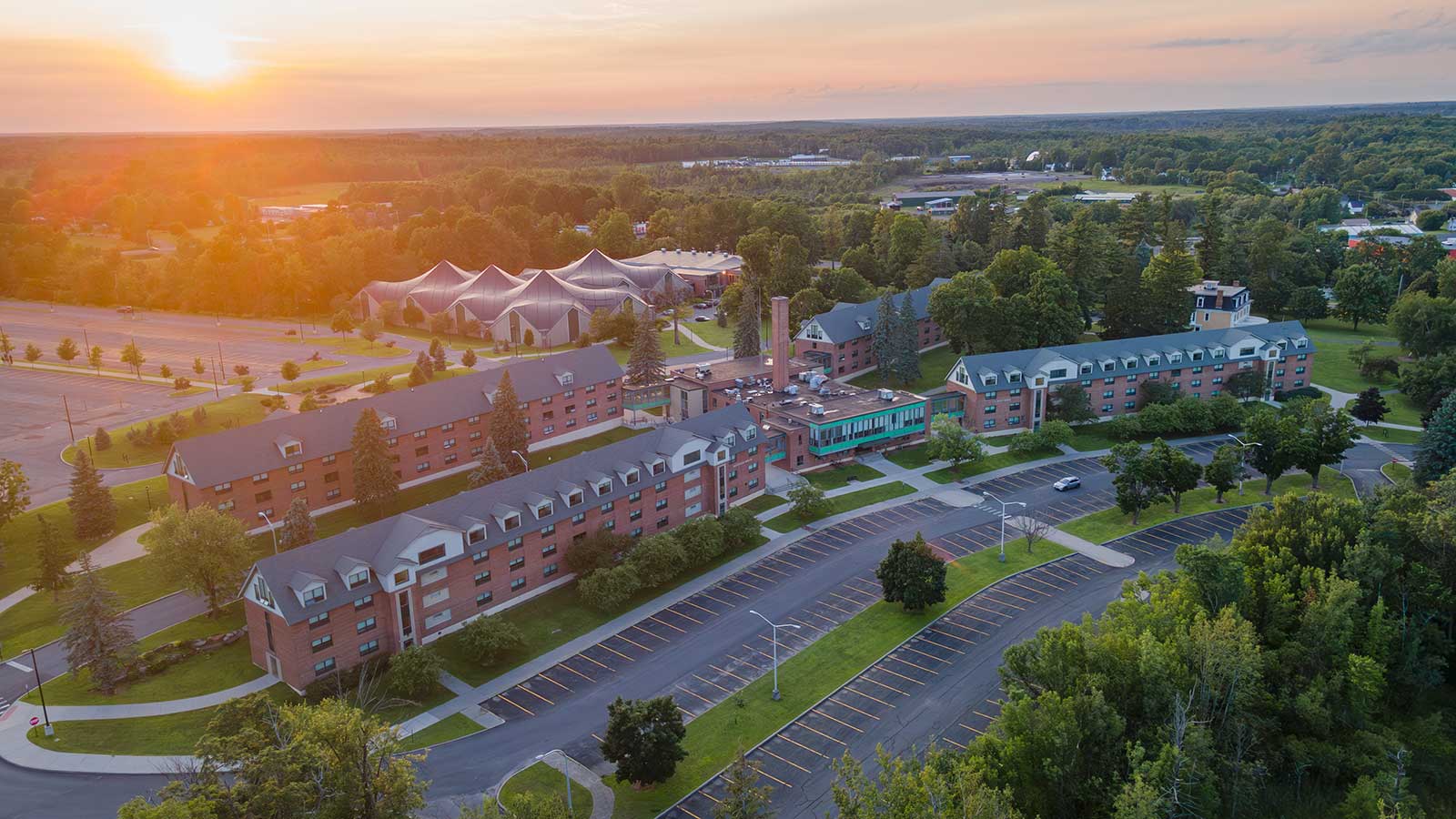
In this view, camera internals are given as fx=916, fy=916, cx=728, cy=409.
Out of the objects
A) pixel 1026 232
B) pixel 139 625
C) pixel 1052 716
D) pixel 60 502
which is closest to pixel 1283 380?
pixel 1026 232

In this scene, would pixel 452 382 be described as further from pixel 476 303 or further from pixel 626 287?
pixel 626 287

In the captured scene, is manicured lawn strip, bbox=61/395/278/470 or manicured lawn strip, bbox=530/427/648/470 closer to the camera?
manicured lawn strip, bbox=530/427/648/470

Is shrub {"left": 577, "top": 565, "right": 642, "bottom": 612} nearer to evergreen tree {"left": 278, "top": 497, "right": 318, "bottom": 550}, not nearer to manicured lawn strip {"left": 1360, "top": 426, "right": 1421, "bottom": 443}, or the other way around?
evergreen tree {"left": 278, "top": 497, "right": 318, "bottom": 550}

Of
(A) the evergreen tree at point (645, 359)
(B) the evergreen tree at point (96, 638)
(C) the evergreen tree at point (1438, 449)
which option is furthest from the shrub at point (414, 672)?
(C) the evergreen tree at point (1438, 449)

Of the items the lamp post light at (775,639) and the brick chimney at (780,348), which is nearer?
the lamp post light at (775,639)

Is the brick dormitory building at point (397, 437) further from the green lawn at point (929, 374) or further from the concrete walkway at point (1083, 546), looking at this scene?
the concrete walkway at point (1083, 546)

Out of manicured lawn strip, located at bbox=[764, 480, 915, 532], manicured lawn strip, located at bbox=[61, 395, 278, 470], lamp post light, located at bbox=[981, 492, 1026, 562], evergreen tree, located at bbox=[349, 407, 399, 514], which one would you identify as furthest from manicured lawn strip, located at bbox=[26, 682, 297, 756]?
lamp post light, located at bbox=[981, 492, 1026, 562]
